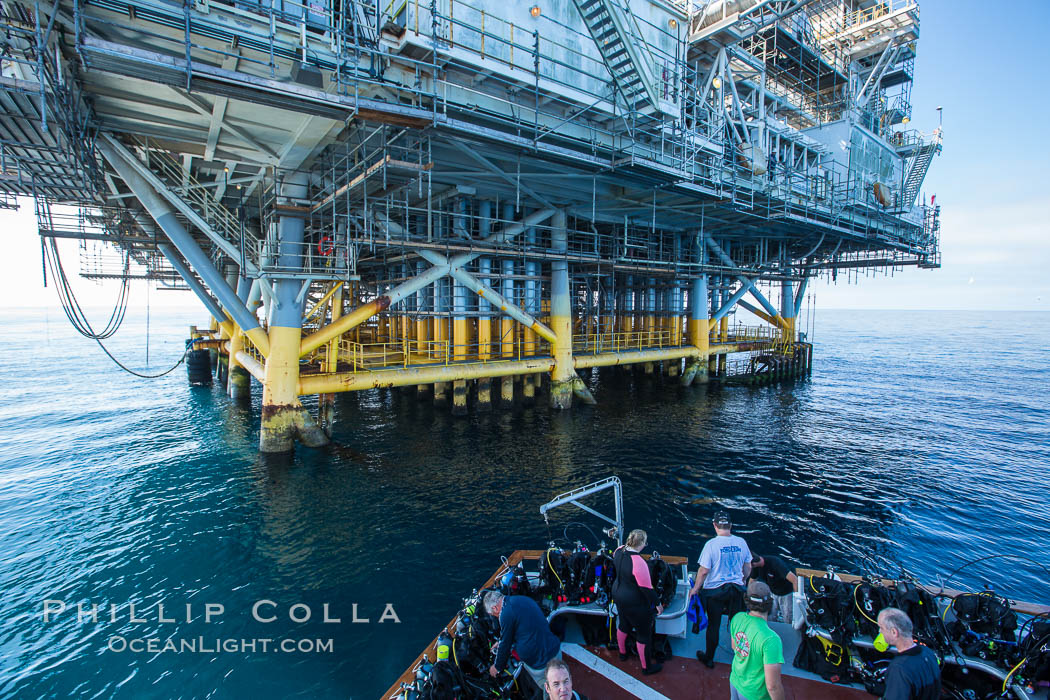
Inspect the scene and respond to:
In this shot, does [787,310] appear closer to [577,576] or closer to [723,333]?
[723,333]

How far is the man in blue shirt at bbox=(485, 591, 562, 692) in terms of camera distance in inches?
200

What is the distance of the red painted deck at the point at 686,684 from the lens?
5527 mm

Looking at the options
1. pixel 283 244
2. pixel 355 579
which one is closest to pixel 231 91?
pixel 283 244

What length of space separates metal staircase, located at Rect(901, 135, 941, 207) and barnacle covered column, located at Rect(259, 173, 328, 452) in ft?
Result: 141

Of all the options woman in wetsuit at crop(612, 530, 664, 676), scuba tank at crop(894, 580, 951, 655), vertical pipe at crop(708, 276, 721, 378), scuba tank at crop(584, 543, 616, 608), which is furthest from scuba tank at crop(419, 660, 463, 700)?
vertical pipe at crop(708, 276, 721, 378)

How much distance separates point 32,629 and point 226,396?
2154 centimetres

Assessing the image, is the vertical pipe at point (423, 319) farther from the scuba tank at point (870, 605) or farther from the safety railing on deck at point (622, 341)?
the scuba tank at point (870, 605)

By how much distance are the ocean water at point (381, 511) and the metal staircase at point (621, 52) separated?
12.5 meters

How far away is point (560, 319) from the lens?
2378 centimetres

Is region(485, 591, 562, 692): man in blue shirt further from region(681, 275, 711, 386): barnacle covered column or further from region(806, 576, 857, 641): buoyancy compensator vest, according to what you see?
region(681, 275, 711, 386): barnacle covered column

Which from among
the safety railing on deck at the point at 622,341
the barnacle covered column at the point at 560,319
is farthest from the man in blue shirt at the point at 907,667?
the safety railing on deck at the point at 622,341

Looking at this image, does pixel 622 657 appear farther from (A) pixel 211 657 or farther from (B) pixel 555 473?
(B) pixel 555 473

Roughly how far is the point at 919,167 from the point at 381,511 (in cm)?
4697

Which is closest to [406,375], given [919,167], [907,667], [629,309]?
[907,667]
